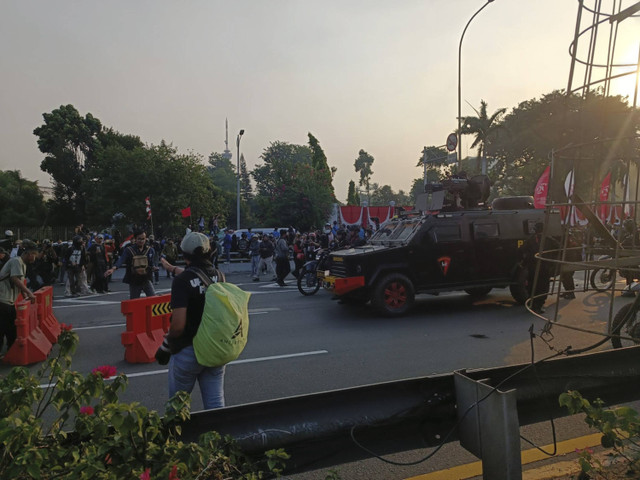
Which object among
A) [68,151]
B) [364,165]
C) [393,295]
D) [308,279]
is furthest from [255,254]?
[364,165]

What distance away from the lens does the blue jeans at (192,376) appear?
321 cm

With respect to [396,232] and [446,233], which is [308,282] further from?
[446,233]

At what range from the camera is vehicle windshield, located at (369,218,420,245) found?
9398 mm

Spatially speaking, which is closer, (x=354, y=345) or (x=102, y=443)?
(x=102, y=443)

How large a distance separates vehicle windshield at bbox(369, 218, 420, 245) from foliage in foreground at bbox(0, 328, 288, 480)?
766 cm

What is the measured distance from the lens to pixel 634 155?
8.31ft

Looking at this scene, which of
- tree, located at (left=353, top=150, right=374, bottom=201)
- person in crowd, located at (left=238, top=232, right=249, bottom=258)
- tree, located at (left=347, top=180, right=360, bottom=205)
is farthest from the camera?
tree, located at (left=353, top=150, right=374, bottom=201)

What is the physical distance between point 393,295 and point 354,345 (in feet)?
7.38

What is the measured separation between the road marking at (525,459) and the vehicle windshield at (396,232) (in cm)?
564

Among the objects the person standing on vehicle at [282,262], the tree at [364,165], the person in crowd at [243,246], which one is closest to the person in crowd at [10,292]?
the person standing on vehicle at [282,262]

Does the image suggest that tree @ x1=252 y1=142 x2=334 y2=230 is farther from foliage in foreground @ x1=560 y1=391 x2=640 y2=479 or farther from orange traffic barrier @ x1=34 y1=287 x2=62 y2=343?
foliage in foreground @ x1=560 y1=391 x2=640 y2=479

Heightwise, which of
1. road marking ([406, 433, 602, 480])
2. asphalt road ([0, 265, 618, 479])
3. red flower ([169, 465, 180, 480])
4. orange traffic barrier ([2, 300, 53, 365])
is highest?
red flower ([169, 465, 180, 480])

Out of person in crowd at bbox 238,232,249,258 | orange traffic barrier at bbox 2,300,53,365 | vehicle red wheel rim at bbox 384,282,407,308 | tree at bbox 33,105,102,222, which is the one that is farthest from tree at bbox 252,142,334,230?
orange traffic barrier at bbox 2,300,53,365

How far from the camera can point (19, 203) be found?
35219mm
